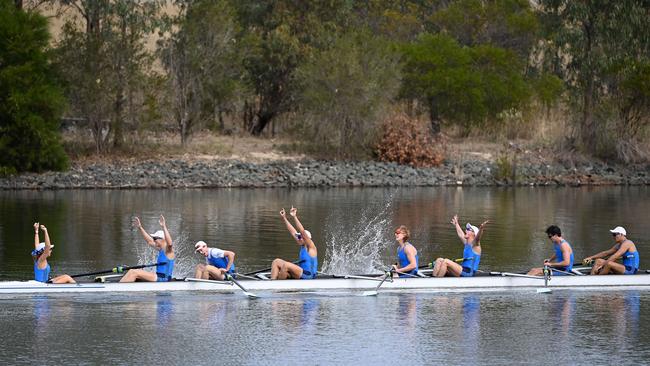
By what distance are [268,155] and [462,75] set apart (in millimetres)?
11908

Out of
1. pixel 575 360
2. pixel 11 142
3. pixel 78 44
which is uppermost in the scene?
pixel 78 44

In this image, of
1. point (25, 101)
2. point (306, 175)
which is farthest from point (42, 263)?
point (306, 175)

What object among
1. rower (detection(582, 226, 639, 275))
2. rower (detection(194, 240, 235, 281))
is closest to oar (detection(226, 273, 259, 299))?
rower (detection(194, 240, 235, 281))

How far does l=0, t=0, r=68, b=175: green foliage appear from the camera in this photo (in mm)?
52688

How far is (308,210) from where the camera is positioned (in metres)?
44.6

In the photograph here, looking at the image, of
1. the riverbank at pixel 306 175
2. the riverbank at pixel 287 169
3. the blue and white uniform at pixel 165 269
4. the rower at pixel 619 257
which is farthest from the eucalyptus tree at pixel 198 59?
the rower at pixel 619 257

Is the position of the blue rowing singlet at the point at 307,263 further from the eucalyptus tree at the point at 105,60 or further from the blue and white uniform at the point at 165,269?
the eucalyptus tree at the point at 105,60

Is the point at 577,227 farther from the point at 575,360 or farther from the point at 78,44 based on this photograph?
the point at 78,44

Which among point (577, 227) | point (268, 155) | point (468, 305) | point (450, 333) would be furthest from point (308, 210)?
point (450, 333)

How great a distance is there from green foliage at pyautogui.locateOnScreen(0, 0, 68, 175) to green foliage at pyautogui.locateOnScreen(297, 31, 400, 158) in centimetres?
1245

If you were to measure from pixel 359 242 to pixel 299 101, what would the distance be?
28022 millimetres

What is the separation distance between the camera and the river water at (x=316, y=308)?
68.4 feet

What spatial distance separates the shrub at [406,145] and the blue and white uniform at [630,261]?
31.2 meters

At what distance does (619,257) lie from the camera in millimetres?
28312
